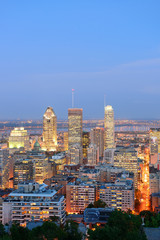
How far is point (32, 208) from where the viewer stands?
28.6 metres

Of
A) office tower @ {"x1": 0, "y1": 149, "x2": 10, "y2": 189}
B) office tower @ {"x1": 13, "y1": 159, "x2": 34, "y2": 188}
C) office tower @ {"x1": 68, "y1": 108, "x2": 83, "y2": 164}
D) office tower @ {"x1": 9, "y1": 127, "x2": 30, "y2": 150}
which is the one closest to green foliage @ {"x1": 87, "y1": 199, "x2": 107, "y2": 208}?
office tower @ {"x1": 13, "y1": 159, "x2": 34, "y2": 188}

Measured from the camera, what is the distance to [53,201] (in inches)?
1128

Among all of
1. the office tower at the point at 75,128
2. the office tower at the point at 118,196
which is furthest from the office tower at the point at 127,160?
the office tower at the point at 75,128

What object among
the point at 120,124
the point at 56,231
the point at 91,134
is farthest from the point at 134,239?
the point at 120,124

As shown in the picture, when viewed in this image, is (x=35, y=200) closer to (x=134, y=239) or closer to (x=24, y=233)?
(x=24, y=233)

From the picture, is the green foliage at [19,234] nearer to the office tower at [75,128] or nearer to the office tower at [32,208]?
the office tower at [32,208]

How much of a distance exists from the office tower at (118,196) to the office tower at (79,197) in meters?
1.06

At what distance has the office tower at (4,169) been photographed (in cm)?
5317

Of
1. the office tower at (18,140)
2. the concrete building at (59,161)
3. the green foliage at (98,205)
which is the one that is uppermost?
the office tower at (18,140)

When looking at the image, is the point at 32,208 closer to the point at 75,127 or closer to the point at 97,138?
the point at 75,127

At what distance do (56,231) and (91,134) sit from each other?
246ft

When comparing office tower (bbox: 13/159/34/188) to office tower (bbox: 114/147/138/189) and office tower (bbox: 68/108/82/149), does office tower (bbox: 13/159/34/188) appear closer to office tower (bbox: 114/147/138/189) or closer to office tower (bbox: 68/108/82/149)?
office tower (bbox: 114/147/138/189)

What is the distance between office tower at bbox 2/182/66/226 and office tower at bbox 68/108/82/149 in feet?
200

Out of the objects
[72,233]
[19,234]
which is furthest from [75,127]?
[19,234]
